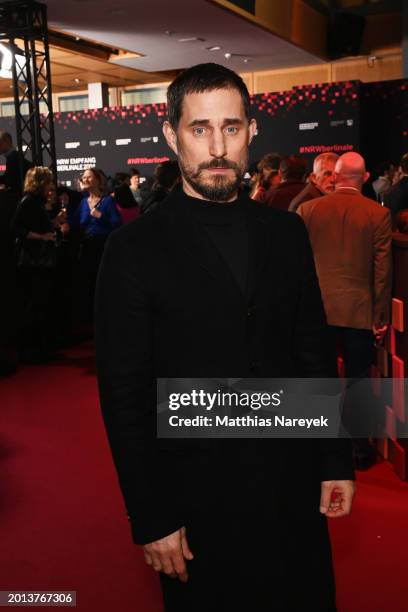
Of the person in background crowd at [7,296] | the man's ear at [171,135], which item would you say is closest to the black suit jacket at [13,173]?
the person in background crowd at [7,296]

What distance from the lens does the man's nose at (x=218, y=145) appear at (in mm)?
1287

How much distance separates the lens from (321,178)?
414 centimetres

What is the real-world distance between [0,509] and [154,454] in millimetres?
2116

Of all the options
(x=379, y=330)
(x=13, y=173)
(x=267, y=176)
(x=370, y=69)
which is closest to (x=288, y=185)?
Answer: (x=267, y=176)

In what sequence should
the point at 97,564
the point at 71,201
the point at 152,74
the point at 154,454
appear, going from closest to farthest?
the point at 154,454 < the point at 97,564 < the point at 71,201 < the point at 152,74

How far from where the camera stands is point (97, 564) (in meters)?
2.62

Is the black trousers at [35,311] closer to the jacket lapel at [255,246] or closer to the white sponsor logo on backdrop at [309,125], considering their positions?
the jacket lapel at [255,246]

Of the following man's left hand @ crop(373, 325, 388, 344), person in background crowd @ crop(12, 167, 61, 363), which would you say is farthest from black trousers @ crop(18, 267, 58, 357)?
man's left hand @ crop(373, 325, 388, 344)

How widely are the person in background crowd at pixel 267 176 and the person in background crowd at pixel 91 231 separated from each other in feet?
4.63

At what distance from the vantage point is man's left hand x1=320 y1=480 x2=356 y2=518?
4.70 feet

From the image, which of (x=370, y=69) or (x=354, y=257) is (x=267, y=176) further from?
(x=370, y=69)

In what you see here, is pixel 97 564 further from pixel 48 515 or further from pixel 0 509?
pixel 0 509

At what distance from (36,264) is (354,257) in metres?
3.14


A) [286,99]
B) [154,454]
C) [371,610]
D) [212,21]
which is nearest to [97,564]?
[371,610]
